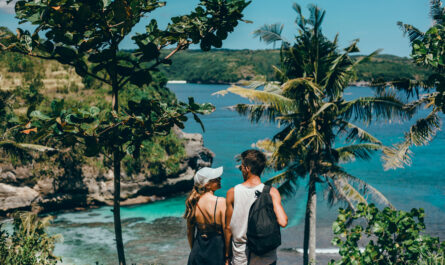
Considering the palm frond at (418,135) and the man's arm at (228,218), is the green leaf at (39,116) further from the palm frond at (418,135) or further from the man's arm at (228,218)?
the palm frond at (418,135)

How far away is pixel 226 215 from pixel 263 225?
429 millimetres

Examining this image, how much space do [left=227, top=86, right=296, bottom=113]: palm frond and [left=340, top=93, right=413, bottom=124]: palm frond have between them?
187 cm

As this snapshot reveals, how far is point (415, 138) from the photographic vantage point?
1345 cm

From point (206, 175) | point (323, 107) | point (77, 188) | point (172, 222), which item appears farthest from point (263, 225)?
point (77, 188)

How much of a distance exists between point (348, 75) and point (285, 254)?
1024 cm

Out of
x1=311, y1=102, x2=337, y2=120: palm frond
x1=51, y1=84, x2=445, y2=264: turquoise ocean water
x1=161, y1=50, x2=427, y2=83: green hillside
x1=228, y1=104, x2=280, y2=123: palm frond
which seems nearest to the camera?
x1=311, y1=102, x2=337, y2=120: palm frond

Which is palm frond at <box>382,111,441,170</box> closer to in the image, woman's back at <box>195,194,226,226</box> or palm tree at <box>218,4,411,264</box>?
palm tree at <box>218,4,411,264</box>

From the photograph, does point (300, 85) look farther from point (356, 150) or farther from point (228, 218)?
point (228, 218)

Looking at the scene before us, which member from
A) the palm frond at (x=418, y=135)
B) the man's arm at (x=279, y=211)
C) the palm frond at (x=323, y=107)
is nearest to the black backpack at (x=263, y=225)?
the man's arm at (x=279, y=211)

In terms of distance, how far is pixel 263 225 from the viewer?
4.45m

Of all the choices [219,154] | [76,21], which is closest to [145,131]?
[76,21]

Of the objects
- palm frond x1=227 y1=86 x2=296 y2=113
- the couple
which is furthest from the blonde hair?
palm frond x1=227 y1=86 x2=296 y2=113

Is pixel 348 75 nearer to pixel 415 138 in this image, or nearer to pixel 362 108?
pixel 362 108

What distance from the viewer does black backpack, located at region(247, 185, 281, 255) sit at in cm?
445
